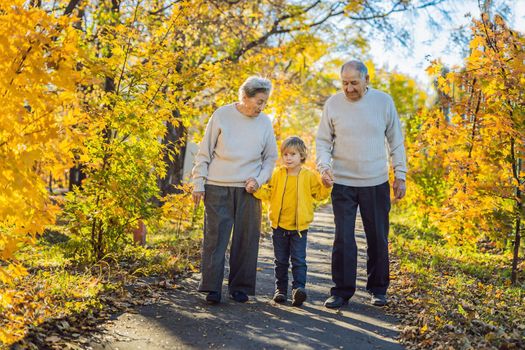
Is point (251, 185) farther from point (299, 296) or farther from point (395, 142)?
point (395, 142)

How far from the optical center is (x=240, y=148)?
549cm

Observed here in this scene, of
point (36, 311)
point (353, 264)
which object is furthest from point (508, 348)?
point (36, 311)

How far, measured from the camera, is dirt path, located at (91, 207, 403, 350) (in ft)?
13.9

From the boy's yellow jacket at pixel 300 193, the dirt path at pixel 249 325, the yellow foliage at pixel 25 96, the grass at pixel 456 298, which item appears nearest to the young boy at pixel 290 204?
the boy's yellow jacket at pixel 300 193

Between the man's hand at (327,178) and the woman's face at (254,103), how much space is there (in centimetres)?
79

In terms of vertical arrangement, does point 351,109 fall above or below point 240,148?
above

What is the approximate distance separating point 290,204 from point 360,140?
0.84 metres

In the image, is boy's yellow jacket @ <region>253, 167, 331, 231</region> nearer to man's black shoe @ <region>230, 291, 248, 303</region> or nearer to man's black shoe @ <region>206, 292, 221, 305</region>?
man's black shoe @ <region>230, 291, 248, 303</region>

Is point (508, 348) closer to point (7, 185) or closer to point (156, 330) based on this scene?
point (156, 330)

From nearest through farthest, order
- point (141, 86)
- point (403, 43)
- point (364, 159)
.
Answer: point (364, 159) < point (141, 86) < point (403, 43)

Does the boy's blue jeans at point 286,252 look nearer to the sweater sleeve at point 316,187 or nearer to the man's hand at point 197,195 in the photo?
the sweater sleeve at point 316,187

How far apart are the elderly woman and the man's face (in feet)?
2.14

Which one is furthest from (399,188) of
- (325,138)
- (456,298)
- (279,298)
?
(279,298)

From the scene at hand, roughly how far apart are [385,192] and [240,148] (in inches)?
52.6
